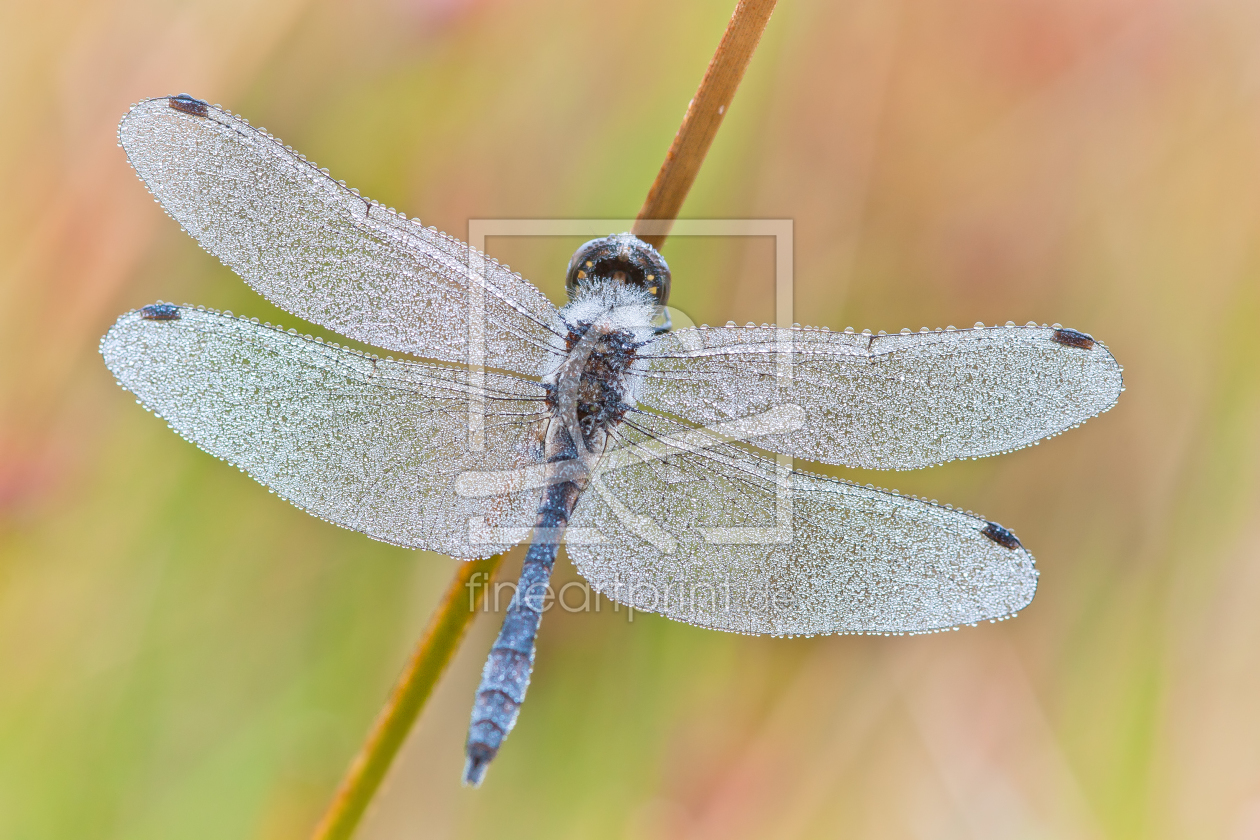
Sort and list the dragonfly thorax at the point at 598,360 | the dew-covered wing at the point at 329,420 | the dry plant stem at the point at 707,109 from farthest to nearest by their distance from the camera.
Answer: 1. the dragonfly thorax at the point at 598,360
2. the dew-covered wing at the point at 329,420
3. the dry plant stem at the point at 707,109

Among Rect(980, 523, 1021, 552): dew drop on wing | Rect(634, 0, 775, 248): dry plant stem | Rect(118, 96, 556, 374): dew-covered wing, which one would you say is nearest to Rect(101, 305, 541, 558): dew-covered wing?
Rect(118, 96, 556, 374): dew-covered wing

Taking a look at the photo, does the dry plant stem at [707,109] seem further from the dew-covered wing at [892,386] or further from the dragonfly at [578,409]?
→ the dew-covered wing at [892,386]

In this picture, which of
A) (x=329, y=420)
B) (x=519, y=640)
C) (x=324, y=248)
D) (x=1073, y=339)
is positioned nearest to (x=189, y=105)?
(x=324, y=248)

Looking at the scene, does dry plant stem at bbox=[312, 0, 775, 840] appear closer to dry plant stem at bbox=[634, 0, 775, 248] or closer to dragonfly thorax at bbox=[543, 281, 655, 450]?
dry plant stem at bbox=[634, 0, 775, 248]

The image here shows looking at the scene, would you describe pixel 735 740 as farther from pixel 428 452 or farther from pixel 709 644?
pixel 428 452

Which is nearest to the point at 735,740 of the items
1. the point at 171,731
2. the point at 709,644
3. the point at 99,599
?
the point at 709,644

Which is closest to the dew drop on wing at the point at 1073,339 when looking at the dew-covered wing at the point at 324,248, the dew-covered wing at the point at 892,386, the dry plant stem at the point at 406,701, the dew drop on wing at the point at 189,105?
the dew-covered wing at the point at 892,386

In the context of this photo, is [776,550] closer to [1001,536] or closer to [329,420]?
[1001,536]
